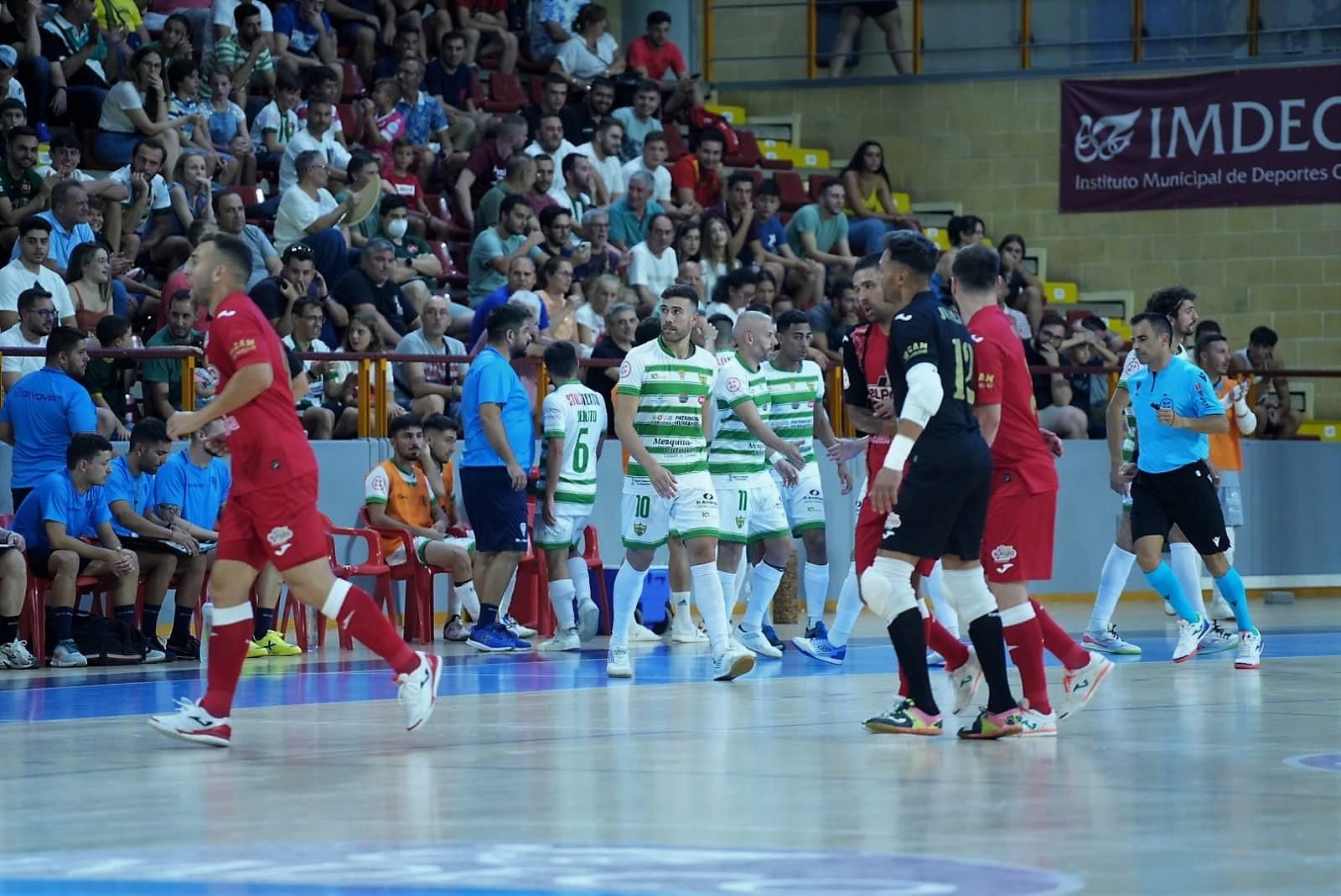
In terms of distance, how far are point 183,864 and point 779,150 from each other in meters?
19.8

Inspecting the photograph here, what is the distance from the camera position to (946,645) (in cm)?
920

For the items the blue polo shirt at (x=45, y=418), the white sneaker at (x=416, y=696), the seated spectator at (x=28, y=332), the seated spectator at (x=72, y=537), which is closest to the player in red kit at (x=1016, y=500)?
the white sneaker at (x=416, y=696)

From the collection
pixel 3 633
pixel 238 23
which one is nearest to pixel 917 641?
pixel 3 633

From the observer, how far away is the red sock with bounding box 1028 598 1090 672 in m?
8.95

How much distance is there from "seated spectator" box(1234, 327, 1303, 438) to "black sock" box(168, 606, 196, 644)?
1180 cm

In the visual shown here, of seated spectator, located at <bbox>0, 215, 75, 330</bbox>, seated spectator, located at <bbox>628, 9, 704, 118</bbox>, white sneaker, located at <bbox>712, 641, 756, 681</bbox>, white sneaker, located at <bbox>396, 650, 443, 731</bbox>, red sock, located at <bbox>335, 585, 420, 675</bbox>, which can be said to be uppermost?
seated spectator, located at <bbox>628, 9, 704, 118</bbox>

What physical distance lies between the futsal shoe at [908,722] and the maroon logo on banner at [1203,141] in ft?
53.1


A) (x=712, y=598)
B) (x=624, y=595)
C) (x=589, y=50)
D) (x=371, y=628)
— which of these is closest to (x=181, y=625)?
(x=624, y=595)

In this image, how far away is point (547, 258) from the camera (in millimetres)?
17781

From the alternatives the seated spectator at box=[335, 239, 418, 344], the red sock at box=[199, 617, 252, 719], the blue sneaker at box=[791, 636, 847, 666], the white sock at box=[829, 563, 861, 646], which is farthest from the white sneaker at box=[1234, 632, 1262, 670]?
the seated spectator at box=[335, 239, 418, 344]

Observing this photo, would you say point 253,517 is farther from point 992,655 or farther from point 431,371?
point 431,371

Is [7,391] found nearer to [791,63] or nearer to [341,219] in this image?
[341,219]

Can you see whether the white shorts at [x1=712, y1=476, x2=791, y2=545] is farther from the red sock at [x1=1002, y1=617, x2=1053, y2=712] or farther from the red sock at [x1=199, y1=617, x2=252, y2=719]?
the red sock at [x1=199, y1=617, x2=252, y2=719]

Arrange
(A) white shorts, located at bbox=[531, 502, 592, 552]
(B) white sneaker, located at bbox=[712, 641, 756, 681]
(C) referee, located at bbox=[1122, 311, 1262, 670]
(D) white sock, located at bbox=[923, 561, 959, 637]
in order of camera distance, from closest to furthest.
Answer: (D) white sock, located at bbox=[923, 561, 959, 637], (B) white sneaker, located at bbox=[712, 641, 756, 681], (C) referee, located at bbox=[1122, 311, 1262, 670], (A) white shorts, located at bbox=[531, 502, 592, 552]
